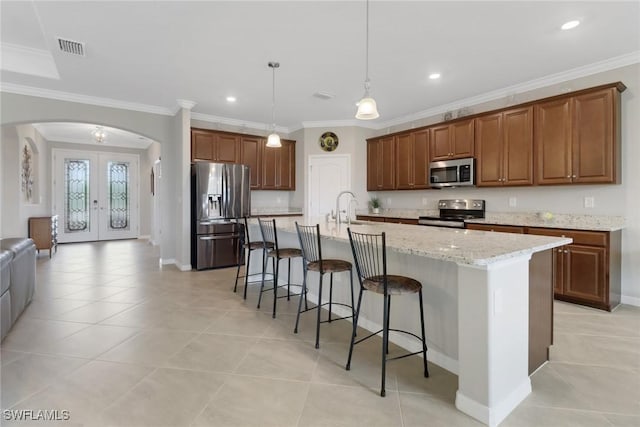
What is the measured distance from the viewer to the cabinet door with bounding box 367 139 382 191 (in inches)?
238

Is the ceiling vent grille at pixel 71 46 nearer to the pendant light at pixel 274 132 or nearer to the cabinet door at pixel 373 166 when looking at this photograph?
the pendant light at pixel 274 132

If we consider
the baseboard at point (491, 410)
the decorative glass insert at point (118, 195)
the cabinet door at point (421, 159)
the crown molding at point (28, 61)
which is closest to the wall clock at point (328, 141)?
the cabinet door at point (421, 159)

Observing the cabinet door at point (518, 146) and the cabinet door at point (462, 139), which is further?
the cabinet door at point (462, 139)

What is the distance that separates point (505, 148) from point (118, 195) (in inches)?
371

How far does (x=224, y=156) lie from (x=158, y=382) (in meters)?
4.38

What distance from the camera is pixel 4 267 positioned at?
8.44 feet

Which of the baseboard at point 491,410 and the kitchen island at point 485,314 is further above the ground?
the kitchen island at point 485,314

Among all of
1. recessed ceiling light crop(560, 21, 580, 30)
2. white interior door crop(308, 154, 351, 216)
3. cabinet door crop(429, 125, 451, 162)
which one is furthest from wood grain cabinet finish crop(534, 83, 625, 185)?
white interior door crop(308, 154, 351, 216)

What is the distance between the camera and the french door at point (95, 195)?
818cm

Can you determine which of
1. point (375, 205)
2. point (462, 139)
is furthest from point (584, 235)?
point (375, 205)

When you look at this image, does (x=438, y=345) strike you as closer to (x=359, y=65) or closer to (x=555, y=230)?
(x=555, y=230)

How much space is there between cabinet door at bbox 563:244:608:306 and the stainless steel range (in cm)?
133

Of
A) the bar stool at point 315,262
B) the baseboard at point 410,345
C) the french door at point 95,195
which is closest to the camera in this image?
the baseboard at point 410,345
